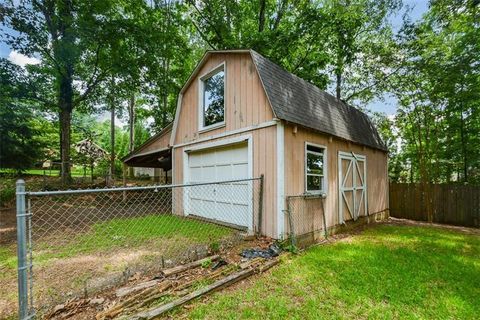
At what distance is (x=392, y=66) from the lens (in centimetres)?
982

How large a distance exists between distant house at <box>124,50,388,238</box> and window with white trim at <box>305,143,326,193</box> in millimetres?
25

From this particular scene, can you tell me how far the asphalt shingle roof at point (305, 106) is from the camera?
5.50 m

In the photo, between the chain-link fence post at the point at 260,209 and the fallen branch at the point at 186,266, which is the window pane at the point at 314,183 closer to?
the chain-link fence post at the point at 260,209

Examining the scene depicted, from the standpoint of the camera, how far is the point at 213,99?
24.1ft

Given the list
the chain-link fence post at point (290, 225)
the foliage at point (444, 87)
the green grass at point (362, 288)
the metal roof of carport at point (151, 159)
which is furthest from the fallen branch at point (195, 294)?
the foliage at point (444, 87)

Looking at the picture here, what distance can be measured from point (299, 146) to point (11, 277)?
220 inches

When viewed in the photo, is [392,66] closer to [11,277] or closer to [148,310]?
[148,310]

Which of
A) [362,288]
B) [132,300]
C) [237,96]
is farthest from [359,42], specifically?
[132,300]

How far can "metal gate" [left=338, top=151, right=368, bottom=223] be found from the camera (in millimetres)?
6984

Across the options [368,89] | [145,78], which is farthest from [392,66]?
[145,78]

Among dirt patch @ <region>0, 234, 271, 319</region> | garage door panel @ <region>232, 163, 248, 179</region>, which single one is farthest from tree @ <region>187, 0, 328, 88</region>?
dirt patch @ <region>0, 234, 271, 319</region>

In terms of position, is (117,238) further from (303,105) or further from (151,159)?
(151,159)

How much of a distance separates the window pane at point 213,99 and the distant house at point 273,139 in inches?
1.1

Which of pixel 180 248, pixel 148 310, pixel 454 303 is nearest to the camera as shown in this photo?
pixel 148 310
